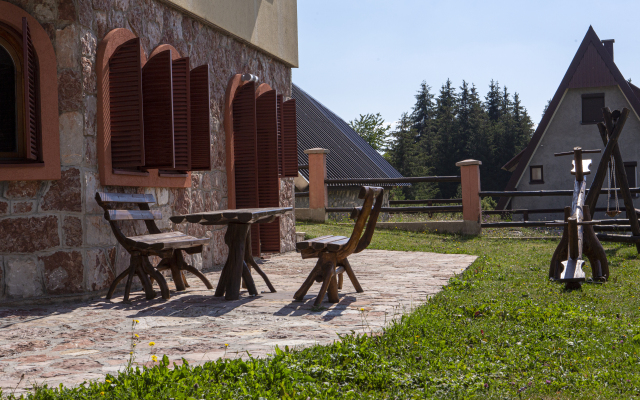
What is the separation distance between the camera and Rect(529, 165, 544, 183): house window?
82.3ft

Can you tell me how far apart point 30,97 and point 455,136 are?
5144 cm

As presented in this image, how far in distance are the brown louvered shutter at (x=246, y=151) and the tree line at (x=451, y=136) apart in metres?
31.3

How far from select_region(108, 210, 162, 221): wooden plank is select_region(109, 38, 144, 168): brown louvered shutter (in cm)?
50

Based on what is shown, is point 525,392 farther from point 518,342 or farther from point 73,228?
point 73,228

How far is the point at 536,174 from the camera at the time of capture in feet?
82.8

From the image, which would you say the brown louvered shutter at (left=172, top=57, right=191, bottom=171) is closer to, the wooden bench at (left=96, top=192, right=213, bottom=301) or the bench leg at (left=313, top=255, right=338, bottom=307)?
the wooden bench at (left=96, top=192, right=213, bottom=301)

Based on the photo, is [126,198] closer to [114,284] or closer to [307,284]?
[114,284]

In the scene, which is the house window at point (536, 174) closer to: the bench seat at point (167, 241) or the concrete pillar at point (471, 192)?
the concrete pillar at point (471, 192)

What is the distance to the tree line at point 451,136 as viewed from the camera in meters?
45.8

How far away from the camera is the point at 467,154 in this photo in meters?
52.8

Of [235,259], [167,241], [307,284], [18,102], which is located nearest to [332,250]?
[307,284]

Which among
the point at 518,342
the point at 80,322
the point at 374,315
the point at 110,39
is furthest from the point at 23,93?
the point at 518,342

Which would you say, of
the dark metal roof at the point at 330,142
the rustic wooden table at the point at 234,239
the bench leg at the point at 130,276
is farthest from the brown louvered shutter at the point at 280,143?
the dark metal roof at the point at 330,142

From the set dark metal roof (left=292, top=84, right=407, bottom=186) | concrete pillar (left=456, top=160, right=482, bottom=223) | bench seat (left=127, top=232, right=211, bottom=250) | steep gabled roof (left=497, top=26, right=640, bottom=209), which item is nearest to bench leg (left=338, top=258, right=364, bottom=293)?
bench seat (left=127, top=232, right=211, bottom=250)
